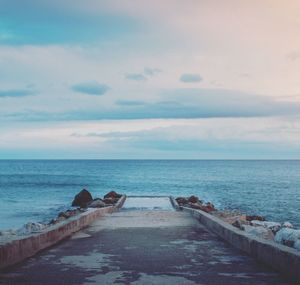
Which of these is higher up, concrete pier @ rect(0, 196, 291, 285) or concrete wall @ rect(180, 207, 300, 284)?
concrete wall @ rect(180, 207, 300, 284)

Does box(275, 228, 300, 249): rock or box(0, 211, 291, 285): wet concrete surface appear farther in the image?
box(275, 228, 300, 249): rock

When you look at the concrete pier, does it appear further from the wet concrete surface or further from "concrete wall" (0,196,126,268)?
"concrete wall" (0,196,126,268)

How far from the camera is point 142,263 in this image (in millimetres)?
7879

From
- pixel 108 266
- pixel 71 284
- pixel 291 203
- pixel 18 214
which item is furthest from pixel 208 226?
pixel 291 203

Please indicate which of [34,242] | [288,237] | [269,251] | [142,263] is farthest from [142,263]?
[288,237]

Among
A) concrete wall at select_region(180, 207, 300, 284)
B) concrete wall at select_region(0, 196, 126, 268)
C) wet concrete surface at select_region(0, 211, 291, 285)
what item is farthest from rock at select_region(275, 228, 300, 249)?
concrete wall at select_region(0, 196, 126, 268)

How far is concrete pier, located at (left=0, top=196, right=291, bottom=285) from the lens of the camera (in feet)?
22.0

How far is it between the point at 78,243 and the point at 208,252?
285cm

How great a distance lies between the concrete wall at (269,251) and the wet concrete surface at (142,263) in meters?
0.14

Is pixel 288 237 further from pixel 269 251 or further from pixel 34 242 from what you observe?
pixel 34 242

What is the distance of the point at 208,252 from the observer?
915 centimetres

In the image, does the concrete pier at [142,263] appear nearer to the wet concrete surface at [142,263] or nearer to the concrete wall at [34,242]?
the wet concrete surface at [142,263]

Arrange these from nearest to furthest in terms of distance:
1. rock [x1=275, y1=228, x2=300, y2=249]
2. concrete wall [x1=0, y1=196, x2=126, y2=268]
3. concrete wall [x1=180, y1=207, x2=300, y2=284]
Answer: concrete wall [x1=180, y1=207, x2=300, y2=284], concrete wall [x1=0, y1=196, x2=126, y2=268], rock [x1=275, y1=228, x2=300, y2=249]

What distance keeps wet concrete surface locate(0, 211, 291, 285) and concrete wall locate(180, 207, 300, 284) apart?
135 millimetres
